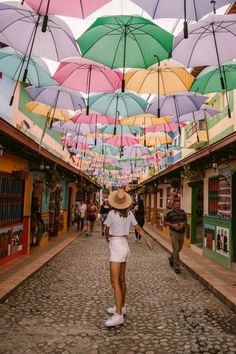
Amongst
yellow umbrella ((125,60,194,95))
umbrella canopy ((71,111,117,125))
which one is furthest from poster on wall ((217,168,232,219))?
umbrella canopy ((71,111,117,125))

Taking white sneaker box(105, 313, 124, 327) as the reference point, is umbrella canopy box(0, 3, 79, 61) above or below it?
above

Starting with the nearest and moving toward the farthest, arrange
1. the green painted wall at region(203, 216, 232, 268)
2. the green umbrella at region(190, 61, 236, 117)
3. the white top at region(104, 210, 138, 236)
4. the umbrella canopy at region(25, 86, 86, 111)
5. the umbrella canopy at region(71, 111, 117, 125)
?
the white top at region(104, 210, 138, 236)
the green umbrella at region(190, 61, 236, 117)
the green painted wall at region(203, 216, 232, 268)
the umbrella canopy at region(25, 86, 86, 111)
the umbrella canopy at region(71, 111, 117, 125)

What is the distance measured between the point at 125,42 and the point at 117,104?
13.4ft

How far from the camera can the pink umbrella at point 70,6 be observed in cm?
527

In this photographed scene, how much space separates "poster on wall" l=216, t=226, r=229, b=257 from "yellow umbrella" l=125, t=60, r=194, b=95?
15.0 ft

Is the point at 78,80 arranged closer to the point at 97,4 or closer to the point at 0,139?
the point at 0,139

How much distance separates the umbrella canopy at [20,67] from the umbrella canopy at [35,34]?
4.55 ft

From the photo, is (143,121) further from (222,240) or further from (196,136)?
(196,136)

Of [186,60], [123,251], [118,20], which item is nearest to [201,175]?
[186,60]

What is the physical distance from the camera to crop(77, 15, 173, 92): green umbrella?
6.42 meters

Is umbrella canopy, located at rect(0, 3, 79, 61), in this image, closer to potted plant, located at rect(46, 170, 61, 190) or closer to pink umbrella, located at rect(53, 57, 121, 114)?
pink umbrella, located at rect(53, 57, 121, 114)

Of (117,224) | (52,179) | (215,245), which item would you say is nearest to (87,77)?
(117,224)

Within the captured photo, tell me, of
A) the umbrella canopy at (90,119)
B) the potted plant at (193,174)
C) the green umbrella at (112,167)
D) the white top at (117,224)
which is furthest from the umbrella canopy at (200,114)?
the green umbrella at (112,167)

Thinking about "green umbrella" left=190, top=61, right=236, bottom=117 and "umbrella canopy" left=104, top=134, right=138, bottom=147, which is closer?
"green umbrella" left=190, top=61, right=236, bottom=117
